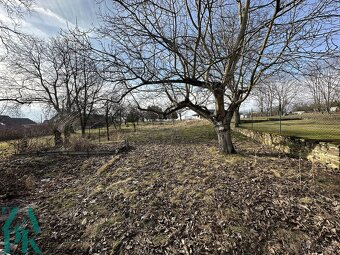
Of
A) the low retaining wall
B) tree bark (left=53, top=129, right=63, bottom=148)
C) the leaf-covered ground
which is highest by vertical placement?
tree bark (left=53, top=129, right=63, bottom=148)

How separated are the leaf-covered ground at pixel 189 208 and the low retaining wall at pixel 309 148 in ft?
1.08

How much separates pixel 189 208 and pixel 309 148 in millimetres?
4752

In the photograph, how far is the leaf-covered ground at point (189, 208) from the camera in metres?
2.25

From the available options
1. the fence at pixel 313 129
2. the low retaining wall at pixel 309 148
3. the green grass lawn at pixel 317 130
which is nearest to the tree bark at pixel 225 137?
the low retaining wall at pixel 309 148

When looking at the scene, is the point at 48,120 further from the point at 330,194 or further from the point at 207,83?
the point at 330,194

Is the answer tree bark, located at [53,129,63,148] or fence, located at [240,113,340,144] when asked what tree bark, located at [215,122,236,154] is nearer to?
fence, located at [240,113,340,144]

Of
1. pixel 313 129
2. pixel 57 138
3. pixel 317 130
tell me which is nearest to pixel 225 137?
pixel 317 130

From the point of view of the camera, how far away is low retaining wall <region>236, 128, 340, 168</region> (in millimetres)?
4433

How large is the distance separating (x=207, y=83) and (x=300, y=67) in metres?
2.39

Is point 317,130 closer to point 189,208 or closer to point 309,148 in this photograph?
point 309,148

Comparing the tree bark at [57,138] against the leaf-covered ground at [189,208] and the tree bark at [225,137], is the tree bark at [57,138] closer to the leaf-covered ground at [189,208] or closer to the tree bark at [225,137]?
the leaf-covered ground at [189,208]

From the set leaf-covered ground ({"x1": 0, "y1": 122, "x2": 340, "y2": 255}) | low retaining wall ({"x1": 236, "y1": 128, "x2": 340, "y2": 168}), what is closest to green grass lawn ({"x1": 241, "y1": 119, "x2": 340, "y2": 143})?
low retaining wall ({"x1": 236, "y1": 128, "x2": 340, "y2": 168})

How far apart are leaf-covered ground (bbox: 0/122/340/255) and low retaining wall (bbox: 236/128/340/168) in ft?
1.08

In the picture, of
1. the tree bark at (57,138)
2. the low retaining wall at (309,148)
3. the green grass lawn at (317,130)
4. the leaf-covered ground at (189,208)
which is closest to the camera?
the leaf-covered ground at (189,208)
